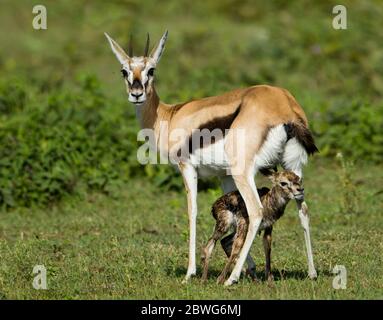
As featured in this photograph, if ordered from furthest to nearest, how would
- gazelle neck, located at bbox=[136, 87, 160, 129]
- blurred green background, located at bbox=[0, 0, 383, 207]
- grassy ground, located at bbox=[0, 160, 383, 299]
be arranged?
blurred green background, located at bbox=[0, 0, 383, 207] → gazelle neck, located at bbox=[136, 87, 160, 129] → grassy ground, located at bbox=[0, 160, 383, 299]

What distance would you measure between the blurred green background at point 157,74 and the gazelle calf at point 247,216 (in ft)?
7.22

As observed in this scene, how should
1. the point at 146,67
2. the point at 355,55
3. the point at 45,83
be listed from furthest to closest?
1. the point at 355,55
2. the point at 45,83
3. the point at 146,67

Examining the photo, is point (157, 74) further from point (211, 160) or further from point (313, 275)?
point (313, 275)

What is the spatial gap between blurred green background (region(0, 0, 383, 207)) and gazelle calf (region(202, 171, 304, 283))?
7.22 ft

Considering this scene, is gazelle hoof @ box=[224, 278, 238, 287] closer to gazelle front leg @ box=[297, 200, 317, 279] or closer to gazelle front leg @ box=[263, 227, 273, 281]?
gazelle front leg @ box=[263, 227, 273, 281]

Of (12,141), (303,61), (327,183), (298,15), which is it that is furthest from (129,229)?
(298,15)

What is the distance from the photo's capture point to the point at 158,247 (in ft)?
29.3

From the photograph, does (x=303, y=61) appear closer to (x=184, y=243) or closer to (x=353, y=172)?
(x=353, y=172)

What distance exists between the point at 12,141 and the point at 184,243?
10.3ft

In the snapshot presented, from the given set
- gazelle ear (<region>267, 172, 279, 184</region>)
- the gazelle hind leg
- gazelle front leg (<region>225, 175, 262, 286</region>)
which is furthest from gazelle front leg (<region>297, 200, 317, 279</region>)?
gazelle front leg (<region>225, 175, 262, 286</region>)

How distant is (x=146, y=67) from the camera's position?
799 centimetres

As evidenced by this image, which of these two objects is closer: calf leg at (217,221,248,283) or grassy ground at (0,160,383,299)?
grassy ground at (0,160,383,299)

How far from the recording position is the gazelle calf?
7449 mm

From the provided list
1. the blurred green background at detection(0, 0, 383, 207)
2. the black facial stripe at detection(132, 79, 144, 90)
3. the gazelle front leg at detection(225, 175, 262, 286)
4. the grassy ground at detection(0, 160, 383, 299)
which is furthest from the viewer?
the blurred green background at detection(0, 0, 383, 207)
